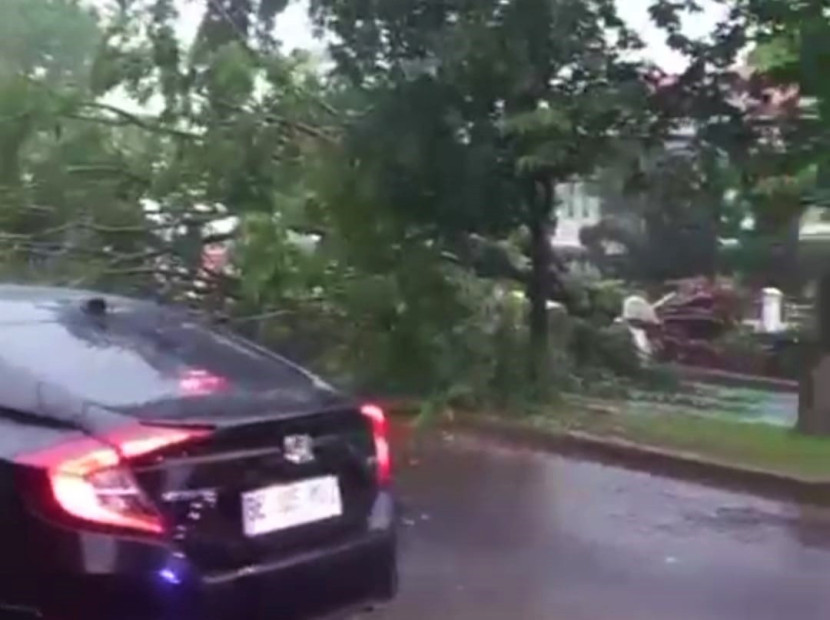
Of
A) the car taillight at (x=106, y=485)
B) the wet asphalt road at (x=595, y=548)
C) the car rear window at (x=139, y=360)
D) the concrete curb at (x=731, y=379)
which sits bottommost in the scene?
the wet asphalt road at (x=595, y=548)

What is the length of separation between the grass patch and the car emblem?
15.1 feet

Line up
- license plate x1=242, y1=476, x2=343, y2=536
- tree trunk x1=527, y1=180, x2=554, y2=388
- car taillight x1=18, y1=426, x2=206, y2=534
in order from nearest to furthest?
1. car taillight x1=18, y1=426, x2=206, y2=534
2. license plate x1=242, y1=476, x2=343, y2=536
3. tree trunk x1=527, y1=180, x2=554, y2=388

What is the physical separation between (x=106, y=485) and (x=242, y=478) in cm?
44

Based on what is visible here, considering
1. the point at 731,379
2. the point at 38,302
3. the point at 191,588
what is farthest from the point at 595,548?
the point at 731,379

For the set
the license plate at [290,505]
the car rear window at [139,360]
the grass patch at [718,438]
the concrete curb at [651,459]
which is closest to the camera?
the license plate at [290,505]

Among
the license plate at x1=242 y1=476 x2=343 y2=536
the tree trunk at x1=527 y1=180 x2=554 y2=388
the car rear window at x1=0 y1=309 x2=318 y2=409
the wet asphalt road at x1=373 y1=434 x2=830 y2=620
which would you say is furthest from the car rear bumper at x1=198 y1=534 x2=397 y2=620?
the tree trunk at x1=527 y1=180 x2=554 y2=388

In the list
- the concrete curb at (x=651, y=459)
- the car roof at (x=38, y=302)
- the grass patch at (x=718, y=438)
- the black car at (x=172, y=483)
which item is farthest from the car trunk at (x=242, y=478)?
the grass patch at (x=718, y=438)

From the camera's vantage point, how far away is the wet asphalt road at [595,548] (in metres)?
7.70

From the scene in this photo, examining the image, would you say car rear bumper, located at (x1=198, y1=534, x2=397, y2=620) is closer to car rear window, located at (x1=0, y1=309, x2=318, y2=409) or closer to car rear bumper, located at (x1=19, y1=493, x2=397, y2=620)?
car rear bumper, located at (x1=19, y1=493, x2=397, y2=620)

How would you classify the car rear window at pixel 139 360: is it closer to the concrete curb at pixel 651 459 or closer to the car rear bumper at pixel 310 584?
the car rear bumper at pixel 310 584

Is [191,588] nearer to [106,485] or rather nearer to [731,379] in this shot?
[106,485]

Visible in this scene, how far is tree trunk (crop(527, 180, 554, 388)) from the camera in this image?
Result: 13195 mm

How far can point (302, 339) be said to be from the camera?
1438 centimetres

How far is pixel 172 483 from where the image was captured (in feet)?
18.3
